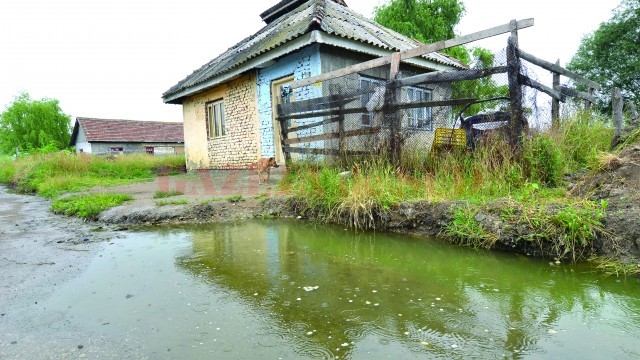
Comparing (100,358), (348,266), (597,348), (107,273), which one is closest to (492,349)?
(597,348)

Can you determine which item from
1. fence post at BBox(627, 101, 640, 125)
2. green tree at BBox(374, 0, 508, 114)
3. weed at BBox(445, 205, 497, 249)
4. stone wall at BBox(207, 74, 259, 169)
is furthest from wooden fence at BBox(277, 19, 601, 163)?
green tree at BBox(374, 0, 508, 114)

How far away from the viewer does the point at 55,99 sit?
133ft

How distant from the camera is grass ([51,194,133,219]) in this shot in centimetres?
585

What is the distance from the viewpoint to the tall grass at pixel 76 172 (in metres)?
10.4

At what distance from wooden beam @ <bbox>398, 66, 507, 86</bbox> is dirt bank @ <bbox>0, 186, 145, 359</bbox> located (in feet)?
15.7

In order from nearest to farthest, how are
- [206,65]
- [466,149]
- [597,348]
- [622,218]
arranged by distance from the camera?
[597,348] < [622,218] < [466,149] < [206,65]

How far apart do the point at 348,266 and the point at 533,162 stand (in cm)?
282

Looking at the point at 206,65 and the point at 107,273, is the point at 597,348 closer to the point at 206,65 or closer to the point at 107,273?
the point at 107,273

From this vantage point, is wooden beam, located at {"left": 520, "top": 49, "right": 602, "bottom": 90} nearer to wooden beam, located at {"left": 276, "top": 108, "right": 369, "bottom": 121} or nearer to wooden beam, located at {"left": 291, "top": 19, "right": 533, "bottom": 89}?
wooden beam, located at {"left": 291, "top": 19, "right": 533, "bottom": 89}

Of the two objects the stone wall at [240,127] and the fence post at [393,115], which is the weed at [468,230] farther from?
the stone wall at [240,127]

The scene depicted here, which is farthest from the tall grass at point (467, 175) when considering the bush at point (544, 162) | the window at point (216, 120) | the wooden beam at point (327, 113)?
the window at point (216, 120)

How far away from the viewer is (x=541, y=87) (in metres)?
4.86

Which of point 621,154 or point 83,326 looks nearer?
point 83,326

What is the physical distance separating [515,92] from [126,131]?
3621cm
